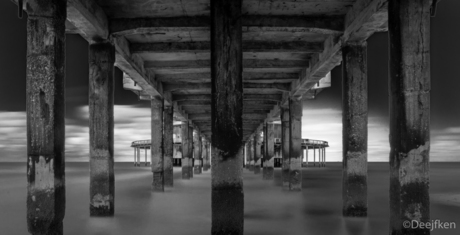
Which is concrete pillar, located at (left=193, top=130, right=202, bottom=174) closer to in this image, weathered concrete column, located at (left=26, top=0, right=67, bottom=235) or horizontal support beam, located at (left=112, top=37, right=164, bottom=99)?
horizontal support beam, located at (left=112, top=37, right=164, bottom=99)

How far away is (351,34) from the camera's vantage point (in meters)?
10.3

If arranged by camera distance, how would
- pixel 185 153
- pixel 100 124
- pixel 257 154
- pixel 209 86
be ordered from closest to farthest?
pixel 100 124 < pixel 209 86 < pixel 185 153 < pixel 257 154

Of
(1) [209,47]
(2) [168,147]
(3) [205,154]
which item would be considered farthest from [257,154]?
(1) [209,47]

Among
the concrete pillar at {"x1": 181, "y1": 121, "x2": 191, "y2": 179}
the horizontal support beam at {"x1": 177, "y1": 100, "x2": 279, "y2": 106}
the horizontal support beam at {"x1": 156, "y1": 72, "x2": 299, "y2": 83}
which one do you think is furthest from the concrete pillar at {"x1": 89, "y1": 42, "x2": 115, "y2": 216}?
the concrete pillar at {"x1": 181, "y1": 121, "x2": 191, "y2": 179}

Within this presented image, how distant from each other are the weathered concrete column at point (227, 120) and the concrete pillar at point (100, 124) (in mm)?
3559

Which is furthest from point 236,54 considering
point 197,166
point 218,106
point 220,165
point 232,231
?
point 197,166

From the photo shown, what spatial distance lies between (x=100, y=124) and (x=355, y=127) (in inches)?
235

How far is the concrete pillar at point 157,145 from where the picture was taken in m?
18.7

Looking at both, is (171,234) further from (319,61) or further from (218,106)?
(319,61)

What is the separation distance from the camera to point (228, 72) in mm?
8359

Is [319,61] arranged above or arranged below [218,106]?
above

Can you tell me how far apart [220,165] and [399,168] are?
3031 mm

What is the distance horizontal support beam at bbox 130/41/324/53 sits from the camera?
506 inches

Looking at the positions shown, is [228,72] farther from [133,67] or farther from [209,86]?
[209,86]
